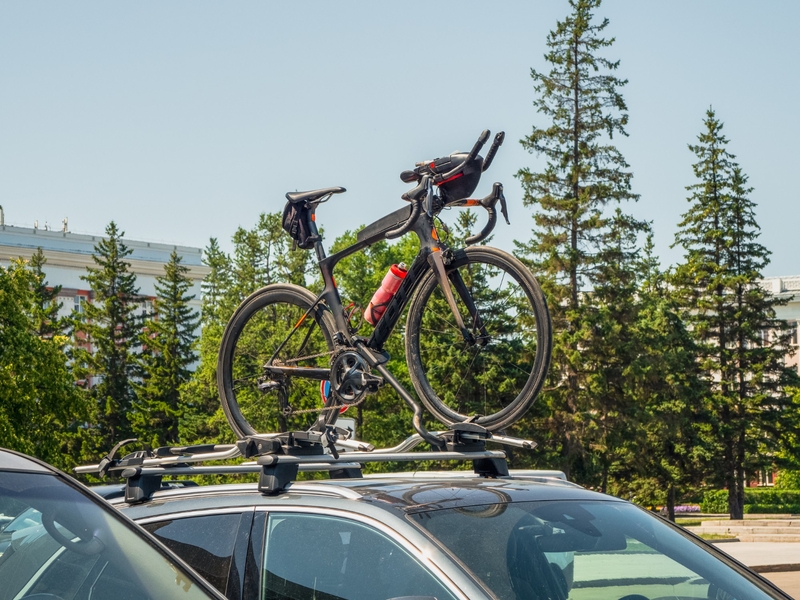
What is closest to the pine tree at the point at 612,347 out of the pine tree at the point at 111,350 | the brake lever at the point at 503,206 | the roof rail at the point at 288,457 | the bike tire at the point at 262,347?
the pine tree at the point at 111,350

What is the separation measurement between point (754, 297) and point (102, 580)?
60860mm

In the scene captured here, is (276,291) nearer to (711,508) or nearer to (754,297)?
(754,297)

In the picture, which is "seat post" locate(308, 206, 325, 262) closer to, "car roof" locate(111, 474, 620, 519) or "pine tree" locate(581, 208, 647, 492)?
"car roof" locate(111, 474, 620, 519)

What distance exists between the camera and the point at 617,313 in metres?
48.8

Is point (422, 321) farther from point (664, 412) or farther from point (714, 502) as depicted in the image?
point (714, 502)

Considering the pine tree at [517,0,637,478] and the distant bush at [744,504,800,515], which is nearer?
the pine tree at [517,0,637,478]

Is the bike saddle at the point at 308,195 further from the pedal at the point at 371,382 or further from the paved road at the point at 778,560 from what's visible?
the paved road at the point at 778,560

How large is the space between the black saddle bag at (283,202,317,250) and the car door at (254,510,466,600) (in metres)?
3.31

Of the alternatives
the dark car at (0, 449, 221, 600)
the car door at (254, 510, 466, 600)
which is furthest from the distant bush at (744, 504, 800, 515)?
the dark car at (0, 449, 221, 600)

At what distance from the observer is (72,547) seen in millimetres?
2592

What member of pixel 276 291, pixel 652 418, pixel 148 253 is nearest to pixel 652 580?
pixel 276 291

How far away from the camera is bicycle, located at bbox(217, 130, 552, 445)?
5793mm

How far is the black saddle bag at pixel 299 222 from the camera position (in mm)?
6785

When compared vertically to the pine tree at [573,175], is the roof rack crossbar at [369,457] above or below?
below
